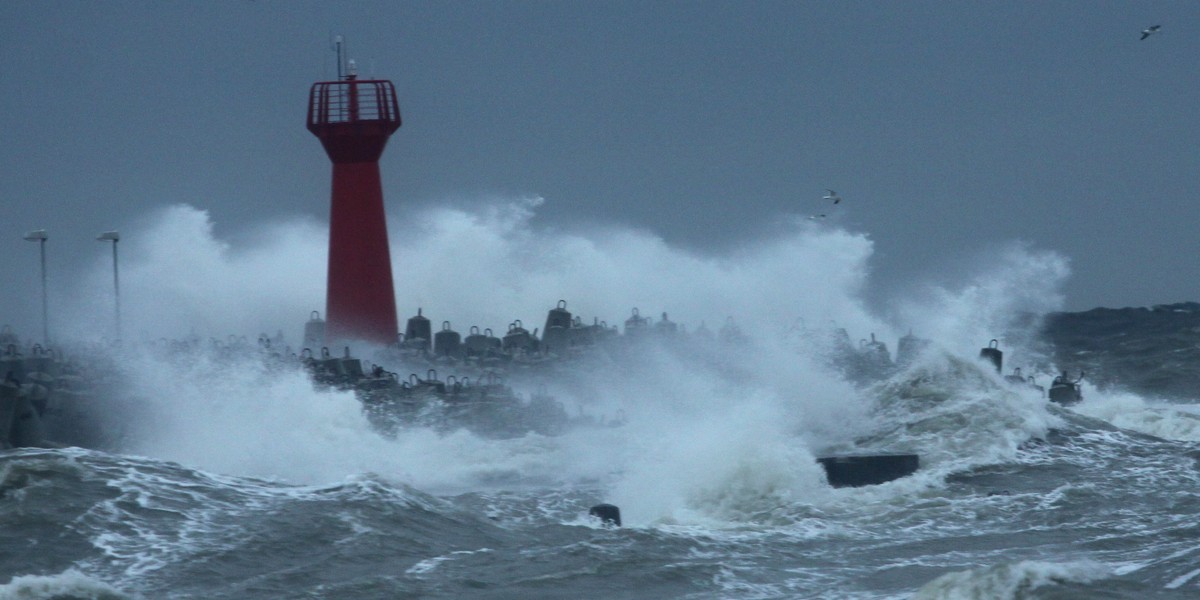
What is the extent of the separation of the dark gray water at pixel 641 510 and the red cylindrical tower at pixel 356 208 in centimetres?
700

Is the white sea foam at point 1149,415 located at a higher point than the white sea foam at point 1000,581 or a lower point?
higher

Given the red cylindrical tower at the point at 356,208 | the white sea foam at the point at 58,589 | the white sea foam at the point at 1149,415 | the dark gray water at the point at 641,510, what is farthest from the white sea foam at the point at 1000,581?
the red cylindrical tower at the point at 356,208

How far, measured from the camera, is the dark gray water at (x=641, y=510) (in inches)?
530

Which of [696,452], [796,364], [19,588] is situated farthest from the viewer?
[796,364]

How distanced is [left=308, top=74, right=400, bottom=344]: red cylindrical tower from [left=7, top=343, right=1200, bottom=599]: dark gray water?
7.00m

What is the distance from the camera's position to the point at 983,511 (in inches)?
687

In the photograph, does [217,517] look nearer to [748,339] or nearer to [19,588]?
[19,588]

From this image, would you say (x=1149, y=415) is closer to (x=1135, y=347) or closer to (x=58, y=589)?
(x=1135, y=347)

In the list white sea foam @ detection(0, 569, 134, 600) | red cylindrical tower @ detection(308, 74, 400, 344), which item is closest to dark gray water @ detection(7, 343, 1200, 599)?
white sea foam @ detection(0, 569, 134, 600)

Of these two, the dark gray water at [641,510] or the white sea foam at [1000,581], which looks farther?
the dark gray water at [641,510]

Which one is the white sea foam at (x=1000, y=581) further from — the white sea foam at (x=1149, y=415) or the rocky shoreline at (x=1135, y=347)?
the rocky shoreline at (x=1135, y=347)

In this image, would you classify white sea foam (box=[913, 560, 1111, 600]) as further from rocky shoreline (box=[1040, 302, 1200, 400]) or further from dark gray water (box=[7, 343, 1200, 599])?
rocky shoreline (box=[1040, 302, 1200, 400])

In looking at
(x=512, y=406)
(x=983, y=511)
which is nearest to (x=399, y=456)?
(x=512, y=406)

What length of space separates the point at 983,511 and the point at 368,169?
17.2m
